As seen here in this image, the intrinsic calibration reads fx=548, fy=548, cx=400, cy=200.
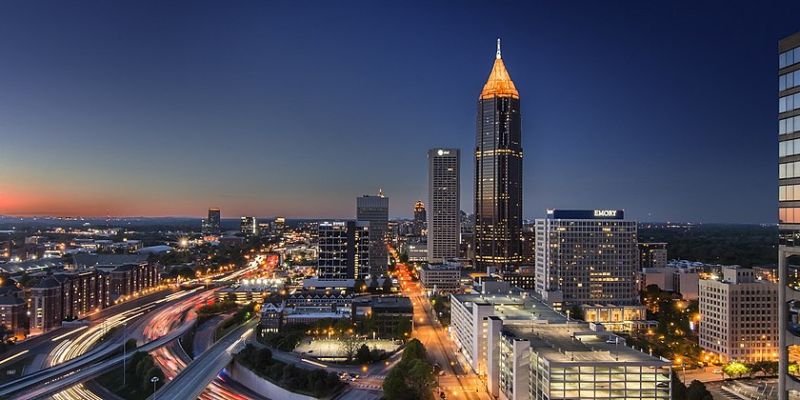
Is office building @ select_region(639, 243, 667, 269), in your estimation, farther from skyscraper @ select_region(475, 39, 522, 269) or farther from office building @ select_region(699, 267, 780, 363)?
office building @ select_region(699, 267, 780, 363)

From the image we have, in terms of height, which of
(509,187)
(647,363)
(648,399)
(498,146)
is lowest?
(648,399)

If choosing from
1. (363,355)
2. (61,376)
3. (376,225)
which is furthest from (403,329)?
(376,225)

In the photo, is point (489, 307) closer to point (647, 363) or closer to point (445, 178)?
point (647, 363)

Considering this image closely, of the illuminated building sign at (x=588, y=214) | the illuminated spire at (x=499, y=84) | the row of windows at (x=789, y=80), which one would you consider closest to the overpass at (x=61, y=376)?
the row of windows at (x=789, y=80)

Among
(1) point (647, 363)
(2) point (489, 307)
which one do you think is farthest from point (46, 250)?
(1) point (647, 363)

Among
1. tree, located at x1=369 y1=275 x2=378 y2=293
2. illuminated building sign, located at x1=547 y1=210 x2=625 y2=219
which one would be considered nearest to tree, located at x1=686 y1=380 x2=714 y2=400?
illuminated building sign, located at x1=547 y1=210 x2=625 y2=219

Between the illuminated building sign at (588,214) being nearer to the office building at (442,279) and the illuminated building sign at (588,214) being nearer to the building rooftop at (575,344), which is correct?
the office building at (442,279)

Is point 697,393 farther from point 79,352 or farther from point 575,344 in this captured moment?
point 79,352

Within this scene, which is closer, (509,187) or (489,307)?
(489,307)
